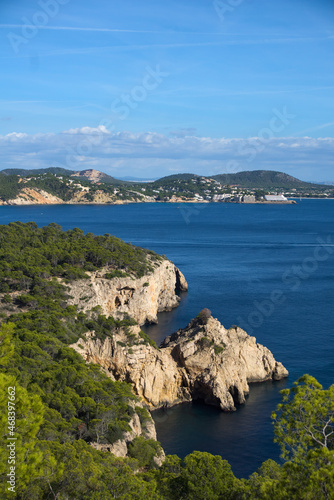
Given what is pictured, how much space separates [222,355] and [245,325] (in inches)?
597

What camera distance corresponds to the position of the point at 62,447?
18.7m

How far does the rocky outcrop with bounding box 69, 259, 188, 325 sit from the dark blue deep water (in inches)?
78.2

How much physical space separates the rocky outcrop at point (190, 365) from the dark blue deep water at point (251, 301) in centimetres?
101

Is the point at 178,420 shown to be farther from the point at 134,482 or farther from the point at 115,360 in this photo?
the point at 134,482

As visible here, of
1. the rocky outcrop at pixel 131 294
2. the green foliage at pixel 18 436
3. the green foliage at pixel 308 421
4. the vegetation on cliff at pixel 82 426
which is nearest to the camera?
the green foliage at pixel 308 421

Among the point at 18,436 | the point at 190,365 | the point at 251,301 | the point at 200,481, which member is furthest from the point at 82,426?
the point at 251,301

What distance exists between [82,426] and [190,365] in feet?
45.8

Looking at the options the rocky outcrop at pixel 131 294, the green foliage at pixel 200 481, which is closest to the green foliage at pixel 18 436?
the green foliage at pixel 200 481

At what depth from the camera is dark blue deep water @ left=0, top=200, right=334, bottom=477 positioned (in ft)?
105

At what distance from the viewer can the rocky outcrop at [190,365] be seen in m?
35.7

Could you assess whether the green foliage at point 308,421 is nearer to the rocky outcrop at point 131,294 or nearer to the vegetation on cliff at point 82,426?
the vegetation on cliff at point 82,426

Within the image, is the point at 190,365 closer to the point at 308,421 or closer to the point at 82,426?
the point at 82,426

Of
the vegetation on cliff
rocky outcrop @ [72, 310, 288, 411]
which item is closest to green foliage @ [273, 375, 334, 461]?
the vegetation on cliff

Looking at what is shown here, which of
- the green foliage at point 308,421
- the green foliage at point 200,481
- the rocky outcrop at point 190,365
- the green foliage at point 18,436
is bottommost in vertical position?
the rocky outcrop at point 190,365
